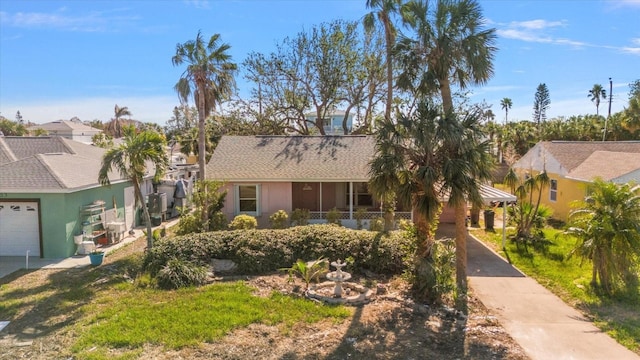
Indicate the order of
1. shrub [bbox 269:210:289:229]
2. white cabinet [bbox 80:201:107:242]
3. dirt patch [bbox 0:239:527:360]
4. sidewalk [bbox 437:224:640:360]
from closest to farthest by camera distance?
dirt patch [bbox 0:239:527:360]
sidewalk [bbox 437:224:640:360]
white cabinet [bbox 80:201:107:242]
shrub [bbox 269:210:289:229]

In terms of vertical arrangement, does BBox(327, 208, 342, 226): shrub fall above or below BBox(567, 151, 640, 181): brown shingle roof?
below

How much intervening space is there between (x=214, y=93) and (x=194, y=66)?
5.23ft

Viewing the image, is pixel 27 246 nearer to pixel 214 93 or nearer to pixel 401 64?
pixel 214 93

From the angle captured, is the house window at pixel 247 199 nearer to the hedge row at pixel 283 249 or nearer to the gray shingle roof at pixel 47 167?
the gray shingle roof at pixel 47 167

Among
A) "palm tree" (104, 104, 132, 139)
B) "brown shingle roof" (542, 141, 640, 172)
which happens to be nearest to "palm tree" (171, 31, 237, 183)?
"brown shingle roof" (542, 141, 640, 172)

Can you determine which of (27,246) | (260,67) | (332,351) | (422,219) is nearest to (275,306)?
(332,351)

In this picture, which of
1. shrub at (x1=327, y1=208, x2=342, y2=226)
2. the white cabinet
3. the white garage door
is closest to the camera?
the white garage door

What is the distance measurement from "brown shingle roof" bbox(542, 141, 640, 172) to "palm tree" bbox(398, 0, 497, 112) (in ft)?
50.3

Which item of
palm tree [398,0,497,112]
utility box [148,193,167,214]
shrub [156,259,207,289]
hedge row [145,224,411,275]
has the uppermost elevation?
palm tree [398,0,497,112]

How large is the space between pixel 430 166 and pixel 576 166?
1693 cm

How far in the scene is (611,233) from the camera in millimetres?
11172

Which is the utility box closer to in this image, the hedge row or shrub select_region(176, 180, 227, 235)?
shrub select_region(176, 180, 227, 235)

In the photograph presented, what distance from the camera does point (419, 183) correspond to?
10930mm

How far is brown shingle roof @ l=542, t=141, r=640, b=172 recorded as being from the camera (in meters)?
23.6
